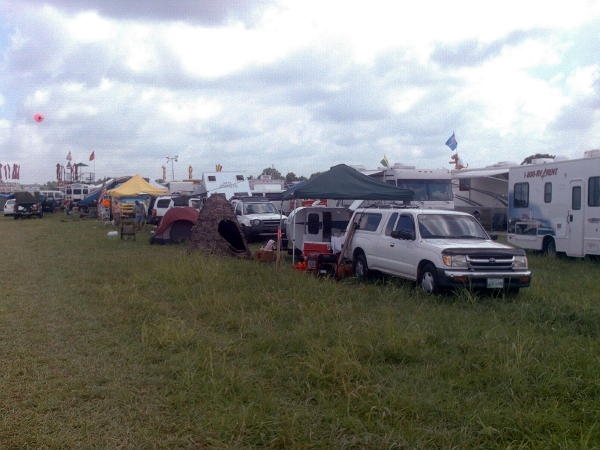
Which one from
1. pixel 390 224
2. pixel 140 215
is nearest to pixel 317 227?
pixel 390 224

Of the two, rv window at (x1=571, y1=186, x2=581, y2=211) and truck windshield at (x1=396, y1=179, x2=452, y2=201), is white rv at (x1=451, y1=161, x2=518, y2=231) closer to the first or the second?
truck windshield at (x1=396, y1=179, x2=452, y2=201)

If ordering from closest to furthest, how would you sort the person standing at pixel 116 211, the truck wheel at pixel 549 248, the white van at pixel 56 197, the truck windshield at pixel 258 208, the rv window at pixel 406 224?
the rv window at pixel 406 224 → the truck wheel at pixel 549 248 → the truck windshield at pixel 258 208 → the person standing at pixel 116 211 → the white van at pixel 56 197

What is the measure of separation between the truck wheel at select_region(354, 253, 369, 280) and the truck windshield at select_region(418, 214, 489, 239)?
1.91 m

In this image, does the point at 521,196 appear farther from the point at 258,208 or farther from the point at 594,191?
the point at 258,208

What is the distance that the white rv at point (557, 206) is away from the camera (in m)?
14.9

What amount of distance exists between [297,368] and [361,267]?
706cm

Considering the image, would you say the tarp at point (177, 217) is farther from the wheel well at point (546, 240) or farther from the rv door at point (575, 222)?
the rv door at point (575, 222)

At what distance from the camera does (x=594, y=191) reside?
584 inches

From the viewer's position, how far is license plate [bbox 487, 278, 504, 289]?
33.2ft

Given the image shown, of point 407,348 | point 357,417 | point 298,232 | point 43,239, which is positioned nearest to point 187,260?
point 298,232

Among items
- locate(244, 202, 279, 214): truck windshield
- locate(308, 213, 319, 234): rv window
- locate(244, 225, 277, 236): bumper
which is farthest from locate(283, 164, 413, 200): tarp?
locate(244, 202, 279, 214): truck windshield

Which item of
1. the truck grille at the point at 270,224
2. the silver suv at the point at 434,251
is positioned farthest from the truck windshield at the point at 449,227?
the truck grille at the point at 270,224

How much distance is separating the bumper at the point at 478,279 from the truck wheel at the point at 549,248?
6757 mm

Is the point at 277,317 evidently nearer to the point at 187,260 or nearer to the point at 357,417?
the point at 357,417
